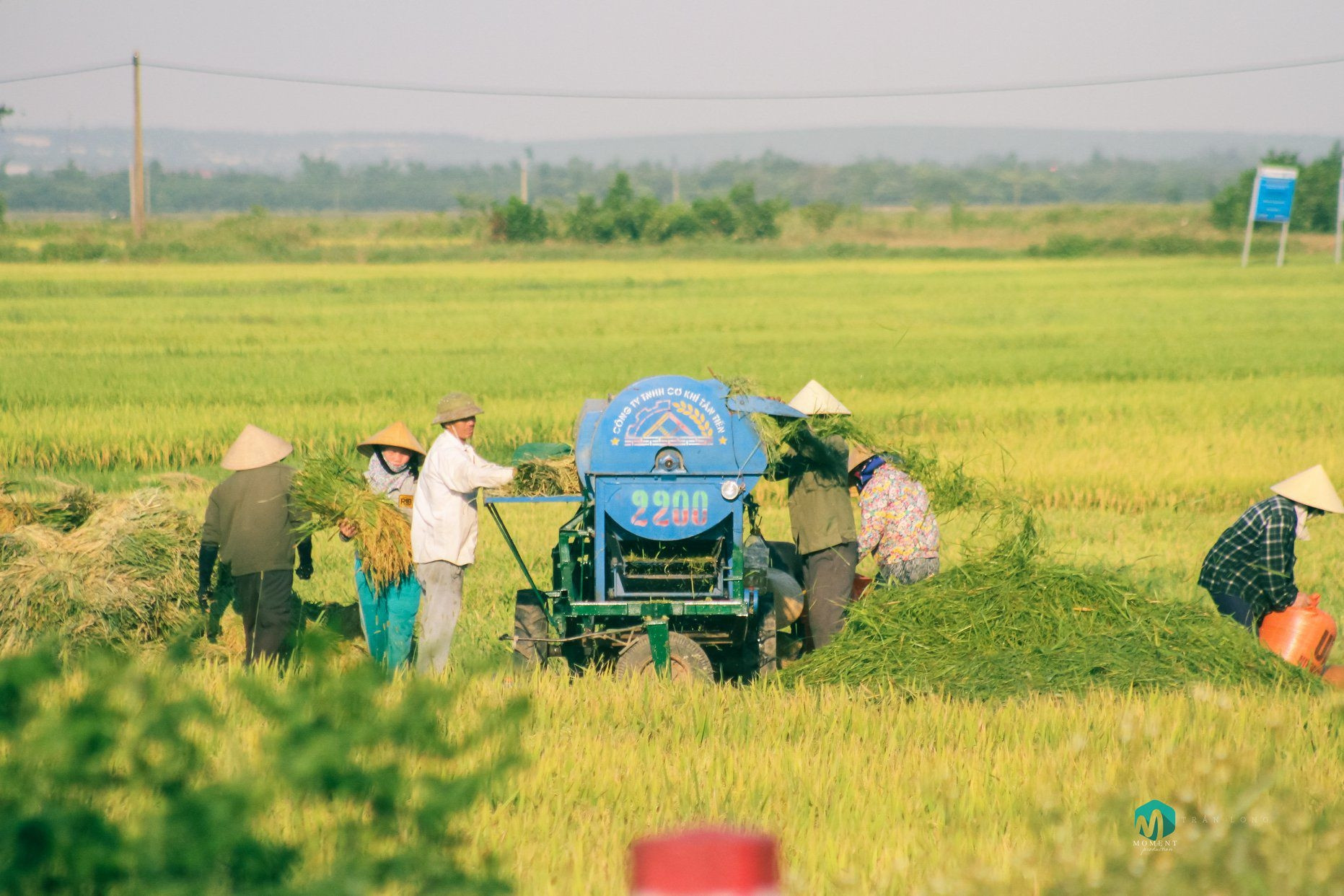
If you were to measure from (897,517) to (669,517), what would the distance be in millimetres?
1575

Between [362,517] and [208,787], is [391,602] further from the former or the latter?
[208,787]

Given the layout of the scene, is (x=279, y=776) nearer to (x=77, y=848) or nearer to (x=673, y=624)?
(x=77, y=848)

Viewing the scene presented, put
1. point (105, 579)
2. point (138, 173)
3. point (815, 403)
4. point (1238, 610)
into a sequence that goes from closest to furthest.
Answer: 1. point (1238, 610)
2. point (815, 403)
3. point (105, 579)
4. point (138, 173)

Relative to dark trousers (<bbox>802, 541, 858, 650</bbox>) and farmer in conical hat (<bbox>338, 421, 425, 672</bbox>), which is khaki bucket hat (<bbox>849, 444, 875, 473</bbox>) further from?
farmer in conical hat (<bbox>338, 421, 425, 672</bbox>)

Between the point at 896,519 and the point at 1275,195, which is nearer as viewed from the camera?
the point at 896,519

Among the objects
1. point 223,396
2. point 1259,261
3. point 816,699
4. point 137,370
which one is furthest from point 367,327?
point 1259,261

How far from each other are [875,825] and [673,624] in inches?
118

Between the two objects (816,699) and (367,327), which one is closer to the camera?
(816,699)

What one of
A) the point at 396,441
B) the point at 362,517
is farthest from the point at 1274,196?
the point at 362,517

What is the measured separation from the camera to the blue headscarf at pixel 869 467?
8539mm

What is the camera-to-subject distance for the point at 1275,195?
2409 inches

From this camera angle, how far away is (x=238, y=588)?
840 cm

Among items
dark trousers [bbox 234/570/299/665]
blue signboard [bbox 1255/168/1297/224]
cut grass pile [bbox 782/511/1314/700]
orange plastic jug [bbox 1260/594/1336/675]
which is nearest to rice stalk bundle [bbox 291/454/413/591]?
dark trousers [bbox 234/570/299/665]

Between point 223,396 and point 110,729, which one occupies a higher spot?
point 110,729
